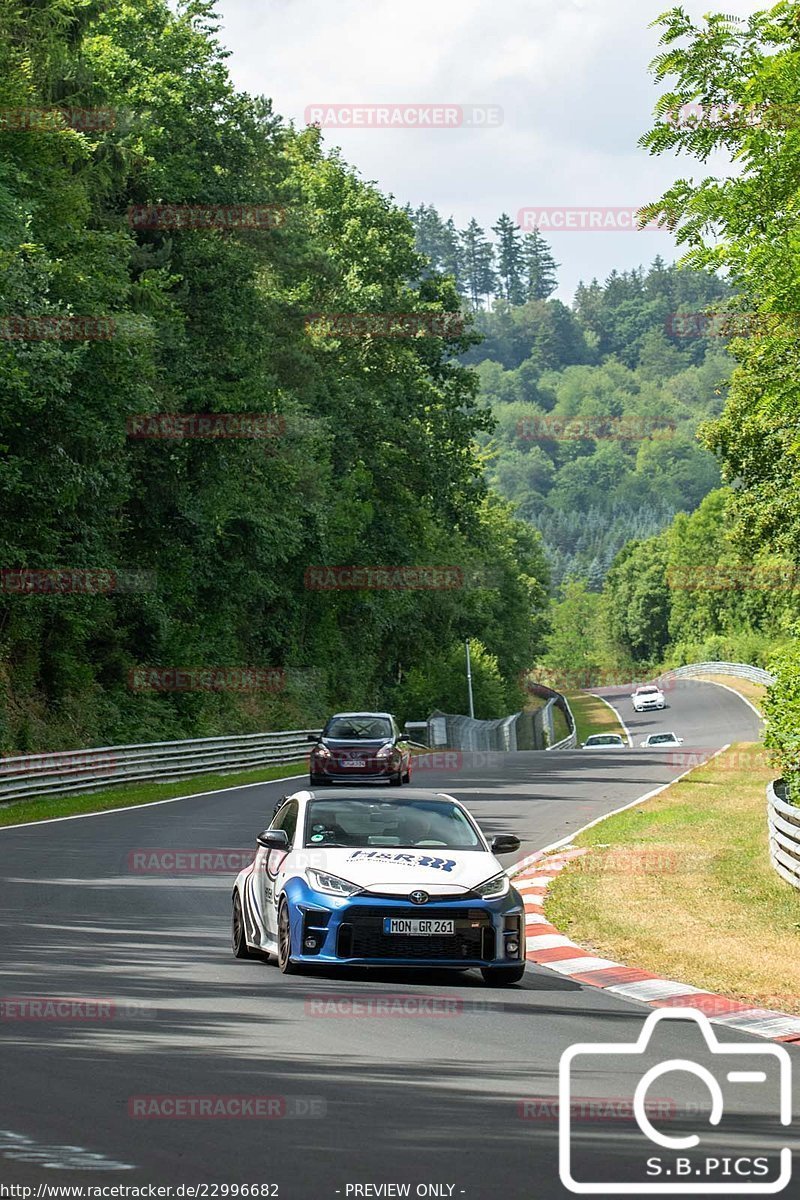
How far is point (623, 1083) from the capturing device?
8188 mm

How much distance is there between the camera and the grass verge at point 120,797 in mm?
30609

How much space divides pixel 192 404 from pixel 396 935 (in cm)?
3763

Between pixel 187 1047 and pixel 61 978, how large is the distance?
2.94 meters

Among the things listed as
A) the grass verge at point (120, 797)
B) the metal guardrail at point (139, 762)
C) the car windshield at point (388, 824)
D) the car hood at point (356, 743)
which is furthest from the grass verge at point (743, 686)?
the car windshield at point (388, 824)

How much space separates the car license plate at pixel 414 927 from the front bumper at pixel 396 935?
0.08 ft

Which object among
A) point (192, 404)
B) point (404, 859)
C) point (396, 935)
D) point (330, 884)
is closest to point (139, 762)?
point (192, 404)

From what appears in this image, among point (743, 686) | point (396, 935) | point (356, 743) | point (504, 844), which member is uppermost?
point (504, 844)

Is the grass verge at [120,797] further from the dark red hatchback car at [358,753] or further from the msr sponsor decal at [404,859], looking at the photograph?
the msr sponsor decal at [404,859]

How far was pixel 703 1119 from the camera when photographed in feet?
A: 23.9

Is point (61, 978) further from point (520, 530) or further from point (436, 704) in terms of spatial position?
point (520, 530)

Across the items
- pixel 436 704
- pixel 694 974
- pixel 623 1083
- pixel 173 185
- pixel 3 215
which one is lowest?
pixel 436 704

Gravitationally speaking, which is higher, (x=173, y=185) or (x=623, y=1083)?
(x=173, y=185)

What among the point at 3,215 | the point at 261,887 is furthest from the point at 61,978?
the point at 3,215

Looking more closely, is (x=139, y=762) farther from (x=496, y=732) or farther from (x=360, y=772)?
(x=496, y=732)
